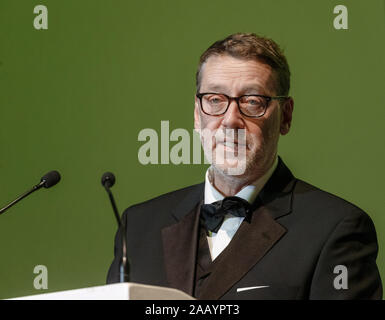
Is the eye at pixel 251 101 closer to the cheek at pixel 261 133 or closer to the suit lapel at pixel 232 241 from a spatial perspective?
the cheek at pixel 261 133

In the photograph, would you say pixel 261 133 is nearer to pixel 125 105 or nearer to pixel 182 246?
pixel 182 246

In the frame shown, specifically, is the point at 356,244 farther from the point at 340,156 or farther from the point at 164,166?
the point at 164,166

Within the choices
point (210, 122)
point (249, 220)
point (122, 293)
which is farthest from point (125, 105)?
point (122, 293)

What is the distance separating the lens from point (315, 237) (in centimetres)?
233

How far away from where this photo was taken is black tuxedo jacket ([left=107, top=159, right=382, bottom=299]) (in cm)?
225

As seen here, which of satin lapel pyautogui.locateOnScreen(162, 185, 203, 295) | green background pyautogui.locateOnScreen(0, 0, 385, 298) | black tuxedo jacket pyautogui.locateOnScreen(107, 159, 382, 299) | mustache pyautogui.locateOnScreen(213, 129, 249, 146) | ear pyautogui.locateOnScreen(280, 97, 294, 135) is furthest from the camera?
green background pyautogui.locateOnScreen(0, 0, 385, 298)

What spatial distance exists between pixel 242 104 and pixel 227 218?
398mm

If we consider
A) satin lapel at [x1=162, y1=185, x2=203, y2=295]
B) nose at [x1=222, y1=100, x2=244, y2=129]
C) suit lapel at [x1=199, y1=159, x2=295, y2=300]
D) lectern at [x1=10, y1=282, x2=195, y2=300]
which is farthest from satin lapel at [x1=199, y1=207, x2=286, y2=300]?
lectern at [x1=10, y1=282, x2=195, y2=300]

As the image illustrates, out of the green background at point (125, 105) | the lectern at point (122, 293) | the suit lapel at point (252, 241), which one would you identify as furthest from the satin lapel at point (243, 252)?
the lectern at point (122, 293)

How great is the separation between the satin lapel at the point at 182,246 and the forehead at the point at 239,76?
16.9 inches

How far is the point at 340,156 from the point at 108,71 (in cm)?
104

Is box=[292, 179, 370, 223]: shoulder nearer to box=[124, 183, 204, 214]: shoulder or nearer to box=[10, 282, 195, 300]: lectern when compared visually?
box=[124, 183, 204, 214]: shoulder

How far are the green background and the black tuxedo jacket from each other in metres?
0.39
